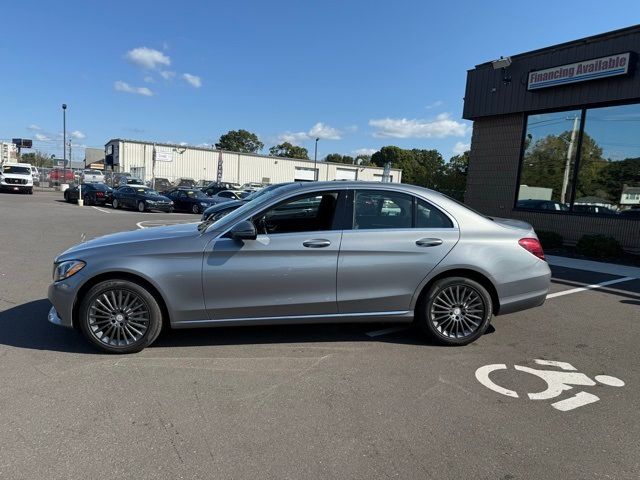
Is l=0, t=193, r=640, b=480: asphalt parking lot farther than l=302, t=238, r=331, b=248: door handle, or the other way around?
l=302, t=238, r=331, b=248: door handle

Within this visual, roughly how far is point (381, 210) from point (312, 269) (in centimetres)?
96

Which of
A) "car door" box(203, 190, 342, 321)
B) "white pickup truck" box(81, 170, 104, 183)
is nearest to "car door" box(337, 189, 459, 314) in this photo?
"car door" box(203, 190, 342, 321)

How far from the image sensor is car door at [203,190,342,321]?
14.3ft

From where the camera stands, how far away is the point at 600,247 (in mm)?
11211

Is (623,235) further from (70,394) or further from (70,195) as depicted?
(70,195)

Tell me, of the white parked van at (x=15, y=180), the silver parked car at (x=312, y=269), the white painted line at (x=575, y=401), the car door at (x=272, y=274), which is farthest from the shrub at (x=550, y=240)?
the white parked van at (x=15, y=180)

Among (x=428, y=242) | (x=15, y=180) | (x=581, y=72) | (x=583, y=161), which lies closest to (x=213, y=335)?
(x=428, y=242)

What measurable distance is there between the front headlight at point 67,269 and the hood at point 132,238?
61 millimetres

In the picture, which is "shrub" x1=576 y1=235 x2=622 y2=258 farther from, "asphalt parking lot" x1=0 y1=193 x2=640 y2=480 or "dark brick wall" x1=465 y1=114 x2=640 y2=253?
"asphalt parking lot" x1=0 y1=193 x2=640 y2=480

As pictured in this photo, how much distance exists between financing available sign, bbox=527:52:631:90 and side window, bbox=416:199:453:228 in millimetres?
9905

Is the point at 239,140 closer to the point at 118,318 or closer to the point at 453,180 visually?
the point at 453,180

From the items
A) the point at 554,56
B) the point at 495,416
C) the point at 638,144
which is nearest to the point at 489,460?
the point at 495,416

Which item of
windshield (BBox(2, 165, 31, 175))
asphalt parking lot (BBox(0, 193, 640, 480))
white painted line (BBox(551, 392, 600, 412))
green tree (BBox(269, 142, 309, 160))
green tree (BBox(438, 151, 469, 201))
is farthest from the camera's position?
green tree (BBox(269, 142, 309, 160))

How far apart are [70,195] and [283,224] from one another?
27.7m
